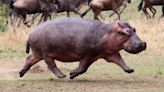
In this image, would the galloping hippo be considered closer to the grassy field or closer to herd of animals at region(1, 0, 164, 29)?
the grassy field

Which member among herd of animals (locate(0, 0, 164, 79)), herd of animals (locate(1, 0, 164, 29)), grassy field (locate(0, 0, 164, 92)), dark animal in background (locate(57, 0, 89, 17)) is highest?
herd of animals (locate(0, 0, 164, 79))

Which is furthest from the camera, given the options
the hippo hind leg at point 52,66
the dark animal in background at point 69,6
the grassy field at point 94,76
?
the dark animal in background at point 69,6

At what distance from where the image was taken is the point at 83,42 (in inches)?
388

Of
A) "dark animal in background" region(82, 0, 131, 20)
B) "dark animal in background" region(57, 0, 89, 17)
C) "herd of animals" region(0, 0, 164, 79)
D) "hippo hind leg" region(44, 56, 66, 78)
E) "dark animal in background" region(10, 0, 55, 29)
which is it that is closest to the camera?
"herd of animals" region(0, 0, 164, 79)

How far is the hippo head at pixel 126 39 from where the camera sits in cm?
962

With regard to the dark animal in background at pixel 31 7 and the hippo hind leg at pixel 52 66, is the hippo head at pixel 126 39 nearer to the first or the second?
the hippo hind leg at pixel 52 66

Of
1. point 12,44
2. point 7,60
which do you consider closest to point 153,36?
point 12,44

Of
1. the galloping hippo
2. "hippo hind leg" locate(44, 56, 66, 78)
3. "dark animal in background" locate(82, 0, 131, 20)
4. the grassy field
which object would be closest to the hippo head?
the galloping hippo

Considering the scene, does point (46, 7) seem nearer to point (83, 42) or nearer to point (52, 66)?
point (52, 66)

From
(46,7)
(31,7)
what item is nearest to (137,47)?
(46,7)

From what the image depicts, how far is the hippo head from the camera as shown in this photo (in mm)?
9617

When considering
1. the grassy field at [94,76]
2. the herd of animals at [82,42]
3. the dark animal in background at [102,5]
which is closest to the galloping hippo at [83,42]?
the herd of animals at [82,42]

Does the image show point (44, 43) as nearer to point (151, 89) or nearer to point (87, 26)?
point (87, 26)

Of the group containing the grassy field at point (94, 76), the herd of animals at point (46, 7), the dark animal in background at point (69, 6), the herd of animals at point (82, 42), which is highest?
the herd of animals at point (82, 42)
